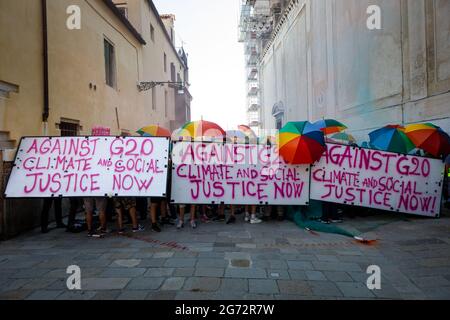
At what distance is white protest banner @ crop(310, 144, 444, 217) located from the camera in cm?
713

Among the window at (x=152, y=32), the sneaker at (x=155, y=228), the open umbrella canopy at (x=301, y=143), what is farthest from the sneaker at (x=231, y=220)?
the window at (x=152, y=32)

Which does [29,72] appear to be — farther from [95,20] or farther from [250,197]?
[250,197]

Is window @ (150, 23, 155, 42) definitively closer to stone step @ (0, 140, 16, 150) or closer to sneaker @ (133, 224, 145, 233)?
stone step @ (0, 140, 16, 150)

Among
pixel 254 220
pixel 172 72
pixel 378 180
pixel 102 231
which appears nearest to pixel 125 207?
pixel 102 231

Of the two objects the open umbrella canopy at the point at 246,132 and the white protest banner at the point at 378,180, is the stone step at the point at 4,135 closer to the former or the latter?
the open umbrella canopy at the point at 246,132

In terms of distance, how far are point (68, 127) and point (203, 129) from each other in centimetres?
448

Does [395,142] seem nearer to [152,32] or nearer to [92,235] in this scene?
[92,235]

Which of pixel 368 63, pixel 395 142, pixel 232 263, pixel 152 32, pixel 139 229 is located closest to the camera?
pixel 232 263

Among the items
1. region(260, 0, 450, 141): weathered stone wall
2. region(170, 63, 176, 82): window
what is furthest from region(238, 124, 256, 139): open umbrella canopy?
region(170, 63, 176, 82): window

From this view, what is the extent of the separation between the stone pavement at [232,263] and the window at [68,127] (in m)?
3.17

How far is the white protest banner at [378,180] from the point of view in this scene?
713 centimetres

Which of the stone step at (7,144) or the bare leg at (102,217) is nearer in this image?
the stone step at (7,144)

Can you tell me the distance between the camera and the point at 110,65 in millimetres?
12992
